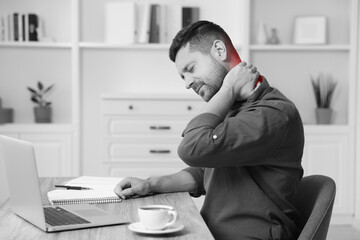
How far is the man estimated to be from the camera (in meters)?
1.63

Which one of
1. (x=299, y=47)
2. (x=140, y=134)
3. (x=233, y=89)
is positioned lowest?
(x=140, y=134)

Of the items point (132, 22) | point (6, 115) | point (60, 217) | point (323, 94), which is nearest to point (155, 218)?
point (60, 217)

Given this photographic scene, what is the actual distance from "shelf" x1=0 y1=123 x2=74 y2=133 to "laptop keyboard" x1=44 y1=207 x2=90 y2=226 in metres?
2.94

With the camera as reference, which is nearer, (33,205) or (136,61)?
(33,205)

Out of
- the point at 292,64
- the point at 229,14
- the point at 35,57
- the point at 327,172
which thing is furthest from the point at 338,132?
the point at 35,57

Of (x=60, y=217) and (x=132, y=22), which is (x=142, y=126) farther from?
(x=60, y=217)

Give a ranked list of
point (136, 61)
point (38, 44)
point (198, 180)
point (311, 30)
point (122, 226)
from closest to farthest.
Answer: point (122, 226), point (198, 180), point (38, 44), point (311, 30), point (136, 61)

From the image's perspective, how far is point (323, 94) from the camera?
4.78 meters

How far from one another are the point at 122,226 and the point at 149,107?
3039 millimetres

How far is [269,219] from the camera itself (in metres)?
1.65

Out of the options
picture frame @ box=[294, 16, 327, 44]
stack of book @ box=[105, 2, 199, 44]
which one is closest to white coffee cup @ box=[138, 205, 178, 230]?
stack of book @ box=[105, 2, 199, 44]

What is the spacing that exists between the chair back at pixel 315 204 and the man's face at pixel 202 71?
0.44 metres

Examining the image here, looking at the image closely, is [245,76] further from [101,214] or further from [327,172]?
[327,172]

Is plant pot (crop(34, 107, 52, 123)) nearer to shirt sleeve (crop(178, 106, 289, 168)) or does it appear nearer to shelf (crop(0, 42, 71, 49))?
shelf (crop(0, 42, 71, 49))
